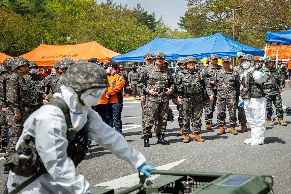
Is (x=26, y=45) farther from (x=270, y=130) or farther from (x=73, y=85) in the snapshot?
(x=73, y=85)

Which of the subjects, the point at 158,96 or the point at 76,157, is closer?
the point at 76,157

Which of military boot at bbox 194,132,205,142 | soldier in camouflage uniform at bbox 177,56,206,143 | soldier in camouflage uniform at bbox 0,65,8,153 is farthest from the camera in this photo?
military boot at bbox 194,132,205,142

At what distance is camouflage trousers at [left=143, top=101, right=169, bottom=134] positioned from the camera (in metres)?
11.5

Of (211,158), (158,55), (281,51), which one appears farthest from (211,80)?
(281,51)

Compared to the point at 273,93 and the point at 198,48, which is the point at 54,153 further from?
the point at 198,48

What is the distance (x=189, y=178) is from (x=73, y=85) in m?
1.44

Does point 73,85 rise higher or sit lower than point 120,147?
higher

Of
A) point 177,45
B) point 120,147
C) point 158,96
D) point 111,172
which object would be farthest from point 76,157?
point 177,45

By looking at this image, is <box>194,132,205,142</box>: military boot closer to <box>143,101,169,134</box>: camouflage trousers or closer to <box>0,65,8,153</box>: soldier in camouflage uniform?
<box>143,101,169,134</box>: camouflage trousers

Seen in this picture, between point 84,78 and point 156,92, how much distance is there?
7.81 metres

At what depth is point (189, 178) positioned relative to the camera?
4.57 metres

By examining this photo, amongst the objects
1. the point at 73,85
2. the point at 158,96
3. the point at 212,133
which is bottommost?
the point at 212,133

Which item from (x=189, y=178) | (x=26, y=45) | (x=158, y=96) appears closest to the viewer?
(x=189, y=178)

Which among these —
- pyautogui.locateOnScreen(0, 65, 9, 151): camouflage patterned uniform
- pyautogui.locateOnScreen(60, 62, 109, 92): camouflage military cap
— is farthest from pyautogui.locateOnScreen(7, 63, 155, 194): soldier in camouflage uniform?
pyautogui.locateOnScreen(0, 65, 9, 151): camouflage patterned uniform
